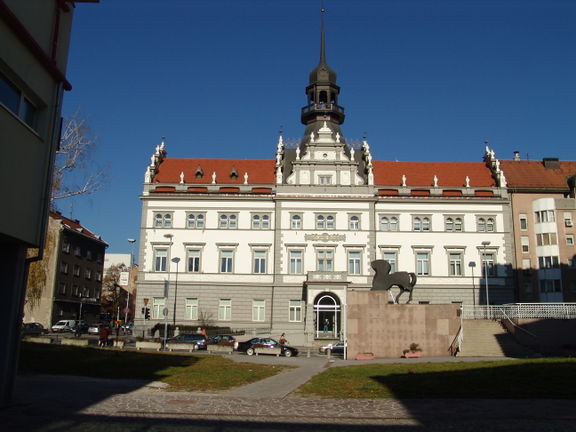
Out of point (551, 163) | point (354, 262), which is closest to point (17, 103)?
point (354, 262)

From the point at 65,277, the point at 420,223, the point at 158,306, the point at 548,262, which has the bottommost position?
the point at 158,306

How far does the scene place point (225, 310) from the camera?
58344mm

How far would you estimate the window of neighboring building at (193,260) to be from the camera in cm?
5919

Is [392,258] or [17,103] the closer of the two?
[17,103]

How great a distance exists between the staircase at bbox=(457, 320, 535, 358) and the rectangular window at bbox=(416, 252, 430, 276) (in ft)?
56.6

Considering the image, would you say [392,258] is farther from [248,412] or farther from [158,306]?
[248,412]

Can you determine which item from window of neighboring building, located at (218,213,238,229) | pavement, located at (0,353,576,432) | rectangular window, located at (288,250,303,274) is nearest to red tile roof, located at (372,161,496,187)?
rectangular window, located at (288,250,303,274)

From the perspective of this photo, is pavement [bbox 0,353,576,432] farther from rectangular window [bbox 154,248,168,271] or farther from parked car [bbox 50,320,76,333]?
parked car [bbox 50,320,76,333]

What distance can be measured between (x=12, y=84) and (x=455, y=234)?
52243 mm

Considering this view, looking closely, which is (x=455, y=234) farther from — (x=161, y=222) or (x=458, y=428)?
(x=458, y=428)

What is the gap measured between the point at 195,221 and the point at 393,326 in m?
30.5

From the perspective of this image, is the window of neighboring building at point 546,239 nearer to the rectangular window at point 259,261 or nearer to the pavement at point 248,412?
the rectangular window at point 259,261

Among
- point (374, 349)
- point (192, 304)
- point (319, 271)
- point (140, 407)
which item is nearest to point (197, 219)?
point (192, 304)

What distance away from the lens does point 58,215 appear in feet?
267
